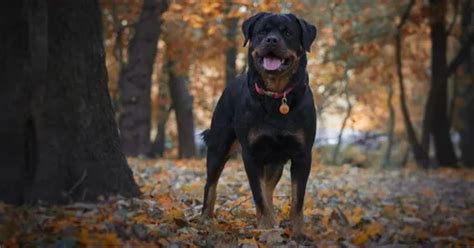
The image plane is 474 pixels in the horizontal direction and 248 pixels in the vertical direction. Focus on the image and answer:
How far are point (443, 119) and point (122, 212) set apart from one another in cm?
1739

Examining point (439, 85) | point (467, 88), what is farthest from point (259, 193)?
point (467, 88)

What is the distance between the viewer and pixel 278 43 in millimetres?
5930

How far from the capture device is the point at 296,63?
6.12m

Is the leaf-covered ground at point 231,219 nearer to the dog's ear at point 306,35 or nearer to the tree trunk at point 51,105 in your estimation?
the tree trunk at point 51,105

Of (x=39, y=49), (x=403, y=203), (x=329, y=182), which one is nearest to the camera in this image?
(x=39, y=49)

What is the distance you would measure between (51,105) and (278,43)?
8.21 ft

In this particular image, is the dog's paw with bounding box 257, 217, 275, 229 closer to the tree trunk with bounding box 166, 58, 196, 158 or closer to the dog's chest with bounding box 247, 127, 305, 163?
the dog's chest with bounding box 247, 127, 305, 163

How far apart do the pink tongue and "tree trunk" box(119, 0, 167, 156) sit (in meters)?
11.3

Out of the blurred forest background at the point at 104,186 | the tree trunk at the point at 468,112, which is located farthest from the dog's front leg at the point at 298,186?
the tree trunk at the point at 468,112

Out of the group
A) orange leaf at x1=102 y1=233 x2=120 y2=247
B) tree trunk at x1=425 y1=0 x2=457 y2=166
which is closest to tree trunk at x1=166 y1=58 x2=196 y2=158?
tree trunk at x1=425 y1=0 x2=457 y2=166

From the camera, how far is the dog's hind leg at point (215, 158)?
6.67 meters

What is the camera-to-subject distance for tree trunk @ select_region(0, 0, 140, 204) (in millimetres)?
6527

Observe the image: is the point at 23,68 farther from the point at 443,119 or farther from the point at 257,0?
the point at 443,119

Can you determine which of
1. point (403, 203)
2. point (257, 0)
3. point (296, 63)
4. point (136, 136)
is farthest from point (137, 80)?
point (296, 63)
